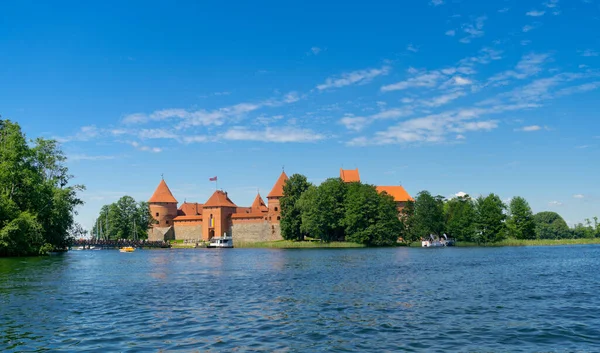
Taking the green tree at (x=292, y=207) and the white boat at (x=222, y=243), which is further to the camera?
the white boat at (x=222, y=243)

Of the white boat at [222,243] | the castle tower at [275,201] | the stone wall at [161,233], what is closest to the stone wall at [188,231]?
the stone wall at [161,233]

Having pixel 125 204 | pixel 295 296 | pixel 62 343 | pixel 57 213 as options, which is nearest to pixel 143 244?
pixel 125 204

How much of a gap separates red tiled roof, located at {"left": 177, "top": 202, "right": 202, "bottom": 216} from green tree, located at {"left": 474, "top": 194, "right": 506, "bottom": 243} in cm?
6797

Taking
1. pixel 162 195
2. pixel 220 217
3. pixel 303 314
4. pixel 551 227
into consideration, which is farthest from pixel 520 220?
pixel 303 314

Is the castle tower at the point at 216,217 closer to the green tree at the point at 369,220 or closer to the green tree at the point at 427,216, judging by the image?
the green tree at the point at 369,220

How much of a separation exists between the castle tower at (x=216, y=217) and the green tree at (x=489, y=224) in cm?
5049

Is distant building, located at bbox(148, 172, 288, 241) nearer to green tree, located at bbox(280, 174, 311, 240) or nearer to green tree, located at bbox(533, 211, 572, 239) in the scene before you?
green tree, located at bbox(280, 174, 311, 240)

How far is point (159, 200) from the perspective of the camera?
4636 inches

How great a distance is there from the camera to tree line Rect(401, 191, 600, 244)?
294 feet

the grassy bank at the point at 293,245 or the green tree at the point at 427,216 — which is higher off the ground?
the green tree at the point at 427,216

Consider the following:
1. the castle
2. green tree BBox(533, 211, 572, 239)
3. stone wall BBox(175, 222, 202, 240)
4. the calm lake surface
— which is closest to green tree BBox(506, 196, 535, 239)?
the castle

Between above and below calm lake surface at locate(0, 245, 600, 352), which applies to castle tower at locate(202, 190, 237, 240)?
above

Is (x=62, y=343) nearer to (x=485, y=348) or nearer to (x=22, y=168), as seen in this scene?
(x=485, y=348)

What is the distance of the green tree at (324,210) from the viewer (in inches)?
3216
